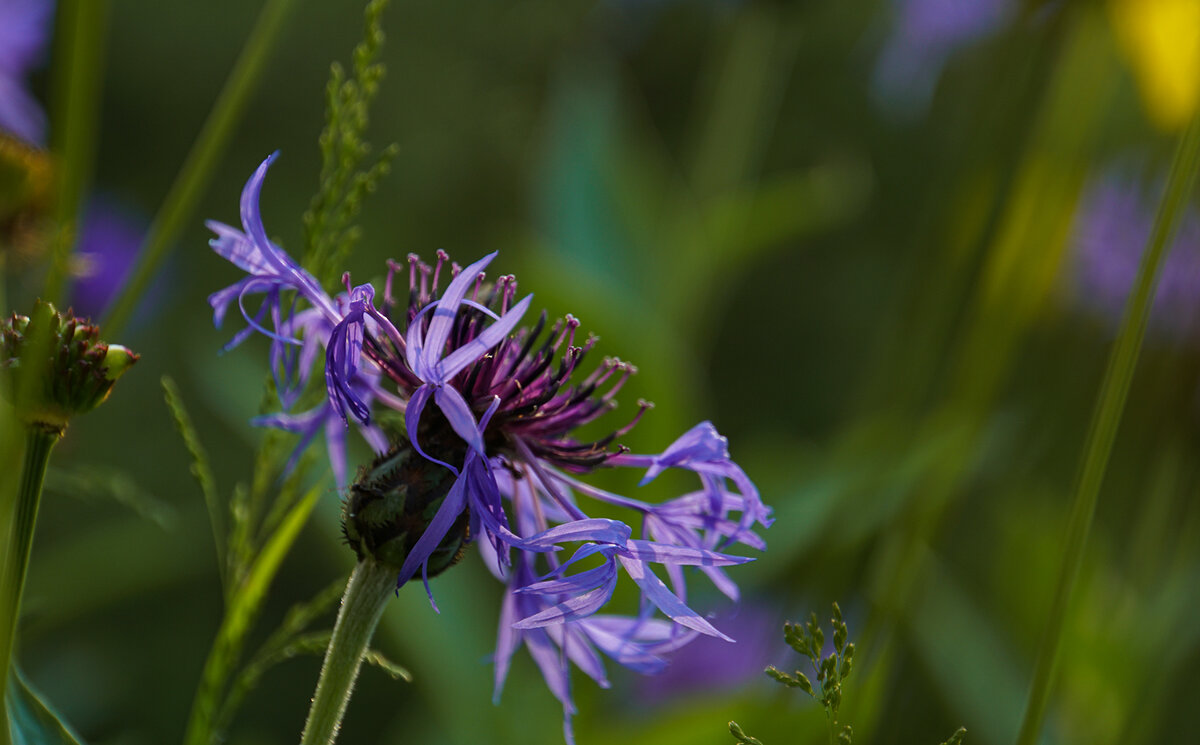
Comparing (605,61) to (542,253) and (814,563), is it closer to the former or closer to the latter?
(542,253)

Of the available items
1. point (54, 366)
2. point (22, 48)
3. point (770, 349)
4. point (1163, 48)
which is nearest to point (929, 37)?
point (1163, 48)

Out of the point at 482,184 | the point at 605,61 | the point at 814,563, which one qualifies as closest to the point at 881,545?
the point at 814,563

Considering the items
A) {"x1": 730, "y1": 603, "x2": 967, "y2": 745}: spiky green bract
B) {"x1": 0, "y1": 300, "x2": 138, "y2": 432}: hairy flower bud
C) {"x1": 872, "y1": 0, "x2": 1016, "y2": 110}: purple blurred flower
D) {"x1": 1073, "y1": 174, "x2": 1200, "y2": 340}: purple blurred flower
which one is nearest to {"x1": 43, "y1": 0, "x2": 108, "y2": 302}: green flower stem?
{"x1": 0, "y1": 300, "x2": 138, "y2": 432}: hairy flower bud

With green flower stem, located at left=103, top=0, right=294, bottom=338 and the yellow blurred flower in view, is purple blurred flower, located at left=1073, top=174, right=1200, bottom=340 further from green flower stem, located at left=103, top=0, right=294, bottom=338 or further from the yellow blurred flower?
green flower stem, located at left=103, top=0, right=294, bottom=338

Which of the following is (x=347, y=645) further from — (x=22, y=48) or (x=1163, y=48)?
(x=22, y=48)

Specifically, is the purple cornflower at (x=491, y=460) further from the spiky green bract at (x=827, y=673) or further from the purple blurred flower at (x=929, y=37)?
the purple blurred flower at (x=929, y=37)

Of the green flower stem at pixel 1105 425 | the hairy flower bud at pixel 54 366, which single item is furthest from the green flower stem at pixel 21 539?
the green flower stem at pixel 1105 425
